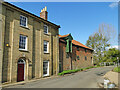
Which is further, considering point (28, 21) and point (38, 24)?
point (38, 24)

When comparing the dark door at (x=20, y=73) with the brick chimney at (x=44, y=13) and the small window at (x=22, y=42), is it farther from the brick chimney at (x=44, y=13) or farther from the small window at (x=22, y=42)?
the brick chimney at (x=44, y=13)

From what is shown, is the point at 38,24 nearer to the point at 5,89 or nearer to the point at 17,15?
the point at 17,15

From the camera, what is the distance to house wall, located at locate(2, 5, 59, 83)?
41.3ft

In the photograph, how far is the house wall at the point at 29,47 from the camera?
1260cm

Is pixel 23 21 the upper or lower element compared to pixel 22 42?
upper

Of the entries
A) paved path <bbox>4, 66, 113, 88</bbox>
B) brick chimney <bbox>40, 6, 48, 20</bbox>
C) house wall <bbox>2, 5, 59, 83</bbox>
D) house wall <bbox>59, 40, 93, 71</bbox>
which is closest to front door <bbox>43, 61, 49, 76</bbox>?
house wall <bbox>2, 5, 59, 83</bbox>

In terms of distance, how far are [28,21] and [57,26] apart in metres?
6.59

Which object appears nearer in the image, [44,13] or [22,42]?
[22,42]

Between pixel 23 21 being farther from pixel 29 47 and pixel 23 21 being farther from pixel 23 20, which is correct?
pixel 29 47

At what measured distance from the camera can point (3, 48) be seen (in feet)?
40.0

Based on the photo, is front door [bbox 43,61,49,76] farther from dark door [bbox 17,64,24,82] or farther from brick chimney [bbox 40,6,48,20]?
brick chimney [bbox 40,6,48,20]

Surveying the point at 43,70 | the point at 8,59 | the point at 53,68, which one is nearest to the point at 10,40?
the point at 8,59

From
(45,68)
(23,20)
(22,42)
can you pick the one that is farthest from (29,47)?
(45,68)

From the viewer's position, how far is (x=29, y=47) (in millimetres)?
15188
